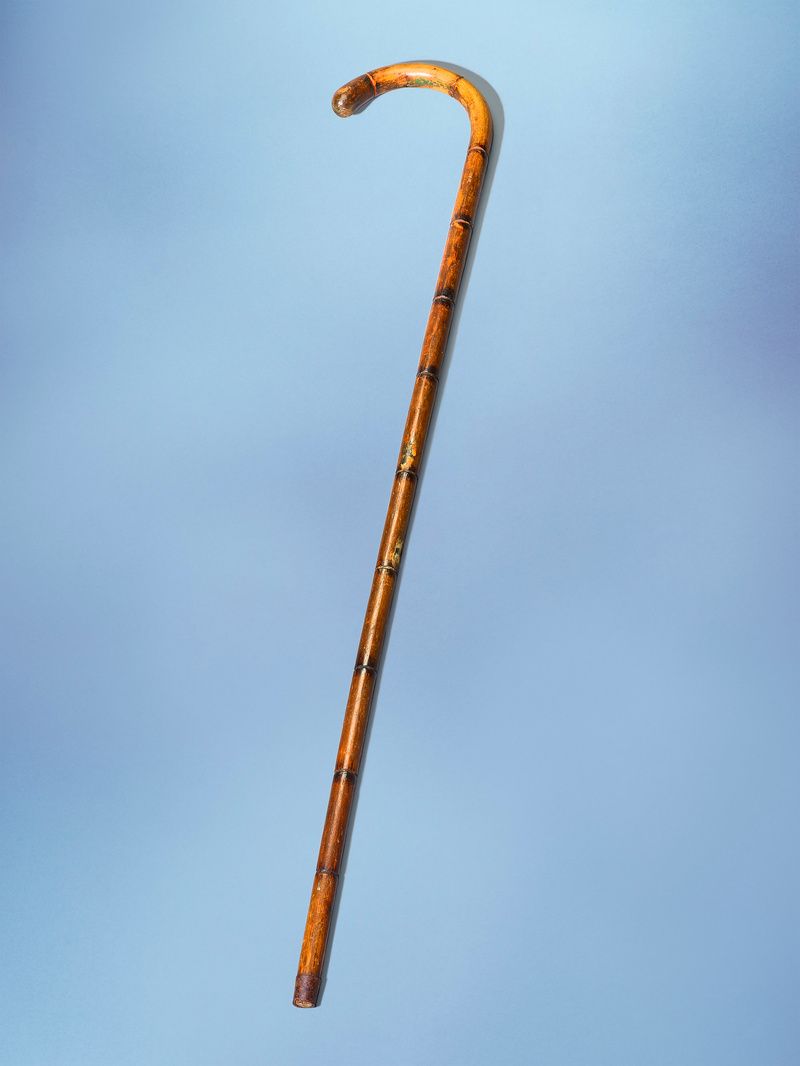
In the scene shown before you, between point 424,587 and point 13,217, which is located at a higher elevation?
point 13,217

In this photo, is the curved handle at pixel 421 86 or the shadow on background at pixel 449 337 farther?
the curved handle at pixel 421 86

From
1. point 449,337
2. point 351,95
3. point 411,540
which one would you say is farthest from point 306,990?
point 351,95

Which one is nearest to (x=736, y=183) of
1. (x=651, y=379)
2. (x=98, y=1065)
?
(x=651, y=379)

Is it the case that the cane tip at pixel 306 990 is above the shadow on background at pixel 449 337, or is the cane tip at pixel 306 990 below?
below

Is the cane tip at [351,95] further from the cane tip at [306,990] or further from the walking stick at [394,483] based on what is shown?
the cane tip at [306,990]

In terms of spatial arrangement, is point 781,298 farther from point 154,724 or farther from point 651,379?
point 154,724

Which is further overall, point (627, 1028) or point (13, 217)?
point (13, 217)

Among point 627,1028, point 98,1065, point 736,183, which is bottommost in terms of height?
point 98,1065

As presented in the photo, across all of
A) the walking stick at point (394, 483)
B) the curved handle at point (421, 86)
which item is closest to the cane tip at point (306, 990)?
the walking stick at point (394, 483)
